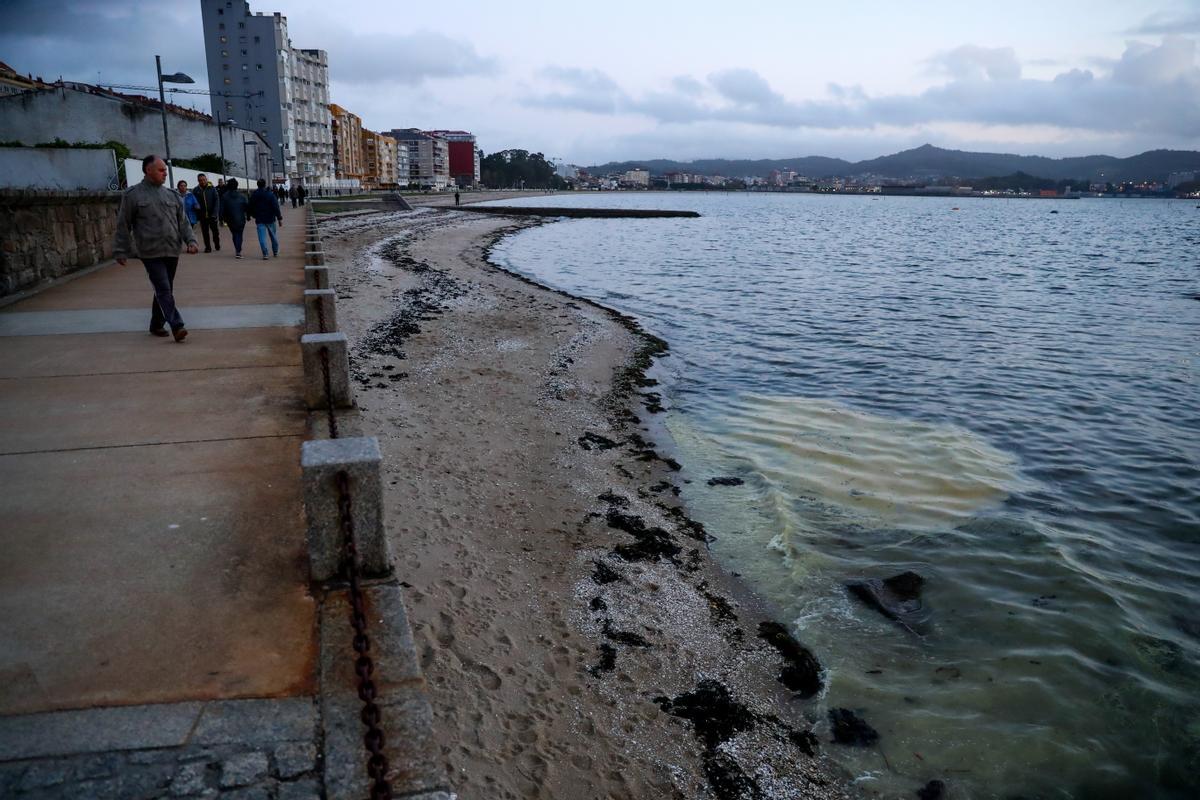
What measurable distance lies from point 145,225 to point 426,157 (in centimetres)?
18381

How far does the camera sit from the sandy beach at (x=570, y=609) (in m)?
4.20

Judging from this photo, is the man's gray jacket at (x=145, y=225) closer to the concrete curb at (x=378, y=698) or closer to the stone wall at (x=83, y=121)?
the concrete curb at (x=378, y=698)

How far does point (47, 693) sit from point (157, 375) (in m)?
4.90

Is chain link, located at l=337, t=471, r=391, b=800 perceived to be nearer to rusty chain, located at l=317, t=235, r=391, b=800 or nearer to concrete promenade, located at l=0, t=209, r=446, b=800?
rusty chain, located at l=317, t=235, r=391, b=800

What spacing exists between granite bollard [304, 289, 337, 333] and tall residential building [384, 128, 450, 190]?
173432 millimetres

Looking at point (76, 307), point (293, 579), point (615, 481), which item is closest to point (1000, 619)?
point (615, 481)

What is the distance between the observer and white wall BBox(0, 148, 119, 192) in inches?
717

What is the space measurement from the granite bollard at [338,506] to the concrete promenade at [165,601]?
22 centimetres

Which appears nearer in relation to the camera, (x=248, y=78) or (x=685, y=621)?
(x=685, y=621)

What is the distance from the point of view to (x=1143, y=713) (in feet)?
16.6

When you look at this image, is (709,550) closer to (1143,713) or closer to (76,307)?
(1143,713)

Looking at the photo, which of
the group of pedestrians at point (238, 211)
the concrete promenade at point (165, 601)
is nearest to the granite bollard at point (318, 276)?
the concrete promenade at point (165, 601)

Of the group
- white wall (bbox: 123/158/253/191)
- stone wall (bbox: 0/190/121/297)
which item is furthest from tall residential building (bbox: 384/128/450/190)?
stone wall (bbox: 0/190/121/297)

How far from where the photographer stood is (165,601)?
3.49 meters
